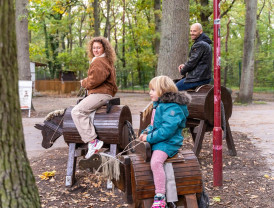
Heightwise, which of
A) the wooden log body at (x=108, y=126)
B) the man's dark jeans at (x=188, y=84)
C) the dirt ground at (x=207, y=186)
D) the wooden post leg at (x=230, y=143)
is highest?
the man's dark jeans at (x=188, y=84)

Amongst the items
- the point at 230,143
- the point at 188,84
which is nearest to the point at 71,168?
the point at 188,84

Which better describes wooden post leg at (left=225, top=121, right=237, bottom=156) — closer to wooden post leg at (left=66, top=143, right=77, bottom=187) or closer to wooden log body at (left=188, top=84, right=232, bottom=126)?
wooden log body at (left=188, top=84, right=232, bottom=126)

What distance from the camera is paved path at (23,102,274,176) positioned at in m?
7.14

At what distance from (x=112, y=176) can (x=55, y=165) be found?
2829 mm

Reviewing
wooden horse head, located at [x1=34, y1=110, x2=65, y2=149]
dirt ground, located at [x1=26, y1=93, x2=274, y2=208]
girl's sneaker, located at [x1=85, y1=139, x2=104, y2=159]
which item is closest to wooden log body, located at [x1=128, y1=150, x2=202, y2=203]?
dirt ground, located at [x1=26, y1=93, x2=274, y2=208]

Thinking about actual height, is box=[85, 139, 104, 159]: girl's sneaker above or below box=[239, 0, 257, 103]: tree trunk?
below

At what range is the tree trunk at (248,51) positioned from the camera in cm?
1539

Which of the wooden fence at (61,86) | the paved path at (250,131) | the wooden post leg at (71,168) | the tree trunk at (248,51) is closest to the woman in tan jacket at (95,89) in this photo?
the wooden post leg at (71,168)

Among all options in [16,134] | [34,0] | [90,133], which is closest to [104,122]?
[90,133]

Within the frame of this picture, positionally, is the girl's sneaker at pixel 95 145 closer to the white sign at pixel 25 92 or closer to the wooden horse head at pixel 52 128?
the wooden horse head at pixel 52 128

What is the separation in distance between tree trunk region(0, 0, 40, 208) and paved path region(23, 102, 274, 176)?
4446 mm

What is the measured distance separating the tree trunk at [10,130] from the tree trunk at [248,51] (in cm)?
1460

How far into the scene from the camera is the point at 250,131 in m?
9.14

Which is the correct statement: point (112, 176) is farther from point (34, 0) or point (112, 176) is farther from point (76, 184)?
point (34, 0)
